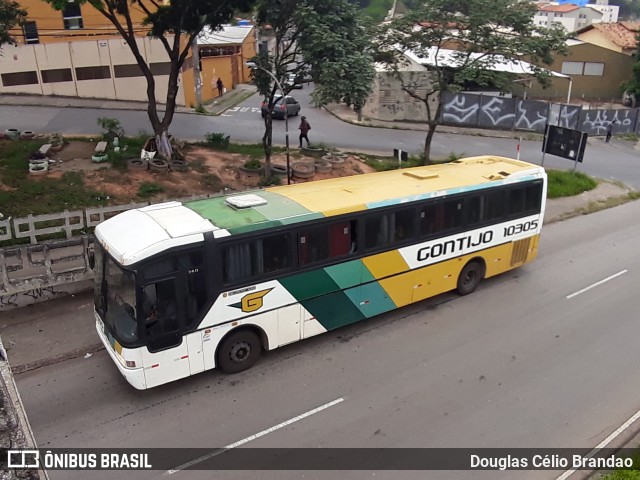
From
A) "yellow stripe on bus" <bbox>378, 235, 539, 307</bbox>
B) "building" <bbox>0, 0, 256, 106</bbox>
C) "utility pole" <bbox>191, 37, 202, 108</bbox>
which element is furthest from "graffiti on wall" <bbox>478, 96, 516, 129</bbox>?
"yellow stripe on bus" <bbox>378, 235, 539, 307</bbox>

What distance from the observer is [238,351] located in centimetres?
952

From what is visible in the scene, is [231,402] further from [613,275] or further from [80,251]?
[613,275]

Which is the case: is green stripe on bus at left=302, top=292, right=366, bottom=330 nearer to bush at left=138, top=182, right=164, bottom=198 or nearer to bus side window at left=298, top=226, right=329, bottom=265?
bus side window at left=298, top=226, right=329, bottom=265

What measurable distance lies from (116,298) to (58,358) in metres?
2.35

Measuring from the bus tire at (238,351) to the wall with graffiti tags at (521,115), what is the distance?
1148 inches

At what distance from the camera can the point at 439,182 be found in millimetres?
12016

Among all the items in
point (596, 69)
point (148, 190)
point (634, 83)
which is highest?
point (596, 69)

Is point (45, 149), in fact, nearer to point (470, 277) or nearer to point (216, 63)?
point (470, 277)

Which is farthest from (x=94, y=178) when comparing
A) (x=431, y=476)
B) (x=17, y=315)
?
(x=431, y=476)

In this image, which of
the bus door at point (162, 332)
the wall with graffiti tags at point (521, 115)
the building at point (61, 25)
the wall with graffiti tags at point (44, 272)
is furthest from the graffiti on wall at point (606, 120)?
the bus door at point (162, 332)

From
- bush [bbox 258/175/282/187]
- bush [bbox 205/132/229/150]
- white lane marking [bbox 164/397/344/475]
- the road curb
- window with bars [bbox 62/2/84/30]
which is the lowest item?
white lane marking [bbox 164/397/344/475]

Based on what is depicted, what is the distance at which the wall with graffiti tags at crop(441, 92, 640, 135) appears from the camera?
34.8 m

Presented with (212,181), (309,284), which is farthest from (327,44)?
(309,284)

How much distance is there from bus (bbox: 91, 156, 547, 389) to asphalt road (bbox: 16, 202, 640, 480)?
524 millimetres
